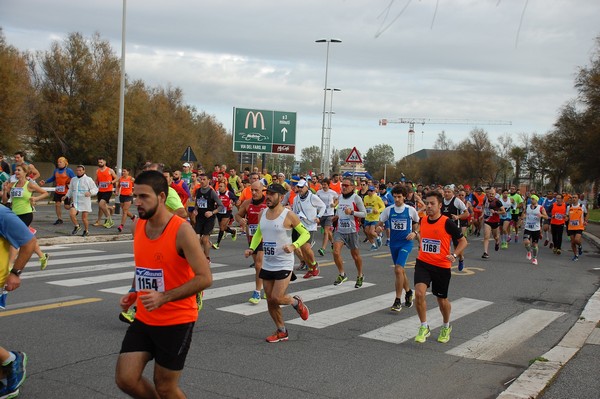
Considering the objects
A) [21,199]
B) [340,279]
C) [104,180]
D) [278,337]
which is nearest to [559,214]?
[340,279]

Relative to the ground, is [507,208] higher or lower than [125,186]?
lower

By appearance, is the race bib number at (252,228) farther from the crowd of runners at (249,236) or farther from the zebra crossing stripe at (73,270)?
the zebra crossing stripe at (73,270)

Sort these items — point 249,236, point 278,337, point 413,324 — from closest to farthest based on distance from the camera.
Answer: point 278,337 → point 413,324 → point 249,236

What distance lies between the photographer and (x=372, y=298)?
1101 centimetres

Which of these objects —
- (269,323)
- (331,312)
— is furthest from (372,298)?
(269,323)

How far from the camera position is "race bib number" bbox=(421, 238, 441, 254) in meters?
8.18

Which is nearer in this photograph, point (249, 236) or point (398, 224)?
point (398, 224)

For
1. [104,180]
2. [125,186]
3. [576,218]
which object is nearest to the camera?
[104,180]

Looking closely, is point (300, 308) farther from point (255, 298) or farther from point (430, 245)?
point (255, 298)

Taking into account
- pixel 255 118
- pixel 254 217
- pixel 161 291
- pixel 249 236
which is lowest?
pixel 249 236

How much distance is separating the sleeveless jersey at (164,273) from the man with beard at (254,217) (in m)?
4.48

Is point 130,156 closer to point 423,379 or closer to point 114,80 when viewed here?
point 114,80

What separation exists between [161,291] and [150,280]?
105 mm

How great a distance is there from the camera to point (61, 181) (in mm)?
18484
